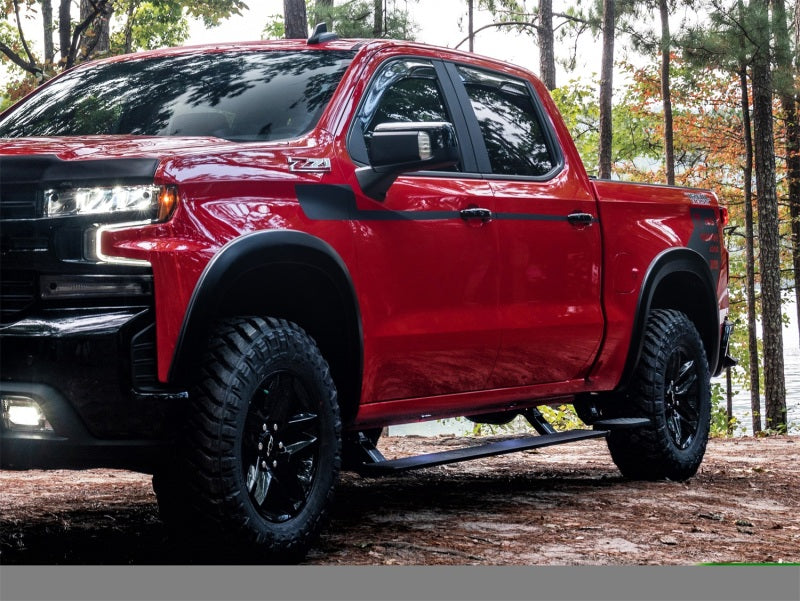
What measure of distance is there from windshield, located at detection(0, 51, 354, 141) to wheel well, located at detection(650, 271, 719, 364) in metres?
3.13

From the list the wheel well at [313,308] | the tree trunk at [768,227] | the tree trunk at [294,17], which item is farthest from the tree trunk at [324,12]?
the wheel well at [313,308]

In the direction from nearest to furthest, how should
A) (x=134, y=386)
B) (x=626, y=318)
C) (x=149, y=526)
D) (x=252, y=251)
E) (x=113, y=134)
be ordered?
(x=134, y=386) < (x=252, y=251) < (x=113, y=134) < (x=149, y=526) < (x=626, y=318)

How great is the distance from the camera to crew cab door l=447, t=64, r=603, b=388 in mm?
5891

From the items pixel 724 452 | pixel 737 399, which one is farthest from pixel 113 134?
pixel 737 399

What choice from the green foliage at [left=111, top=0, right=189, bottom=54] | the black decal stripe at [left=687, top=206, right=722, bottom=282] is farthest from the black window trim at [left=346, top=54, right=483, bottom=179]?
the green foliage at [left=111, top=0, right=189, bottom=54]

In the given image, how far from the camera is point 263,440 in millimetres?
4523

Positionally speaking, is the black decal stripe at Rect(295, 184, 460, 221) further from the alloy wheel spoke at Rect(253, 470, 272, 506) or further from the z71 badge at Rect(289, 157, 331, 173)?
the alloy wheel spoke at Rect(253, 470, 272, 506)

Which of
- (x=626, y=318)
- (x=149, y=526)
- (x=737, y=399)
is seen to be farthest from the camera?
(x=737, y=399)

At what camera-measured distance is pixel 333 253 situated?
15.4 ft

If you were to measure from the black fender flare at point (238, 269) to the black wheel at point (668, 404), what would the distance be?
3.00 metres

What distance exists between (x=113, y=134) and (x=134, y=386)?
58.3 inches

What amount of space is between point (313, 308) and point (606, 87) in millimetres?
18717

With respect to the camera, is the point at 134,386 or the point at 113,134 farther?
the point at 113,134

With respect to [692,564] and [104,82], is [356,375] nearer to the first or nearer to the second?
[692,564]
